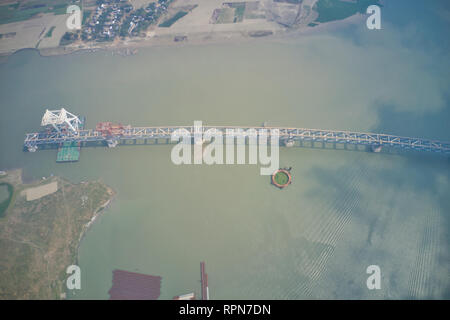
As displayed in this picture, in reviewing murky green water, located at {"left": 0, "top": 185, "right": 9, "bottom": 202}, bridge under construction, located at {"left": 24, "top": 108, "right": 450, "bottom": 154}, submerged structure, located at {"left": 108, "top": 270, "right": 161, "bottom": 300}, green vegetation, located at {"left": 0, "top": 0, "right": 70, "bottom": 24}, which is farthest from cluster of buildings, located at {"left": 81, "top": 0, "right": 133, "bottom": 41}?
submerged structure, located at {"left": 108, "top": 270, "right": 161, "bottom": 300}

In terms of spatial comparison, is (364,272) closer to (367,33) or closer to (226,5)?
(367,33)

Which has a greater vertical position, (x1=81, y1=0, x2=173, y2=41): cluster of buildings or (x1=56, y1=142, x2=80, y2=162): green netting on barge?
(x1=81, y1=0, x2=173, y2=41): cluster of buildings

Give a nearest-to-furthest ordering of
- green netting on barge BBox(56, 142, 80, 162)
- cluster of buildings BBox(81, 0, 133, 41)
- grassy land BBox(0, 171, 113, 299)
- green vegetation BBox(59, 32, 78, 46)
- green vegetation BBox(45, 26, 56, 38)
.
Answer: grassy land BBox(0, 171, 113, 299)
green netting on barge BBox(56, 142, 80, 162)
green vegetation BBox(59, 32, 78, 46)
cluster of buildings BBox(81, 0, 133, 41)
green vegetation BBox(45, 26, 56, 38)

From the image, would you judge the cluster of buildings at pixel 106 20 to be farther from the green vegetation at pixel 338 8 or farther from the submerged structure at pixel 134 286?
the submerged structure at pixel 134 286

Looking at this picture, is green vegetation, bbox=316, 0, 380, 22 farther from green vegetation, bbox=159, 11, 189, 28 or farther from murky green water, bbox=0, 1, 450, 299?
green vegetation, bbox=159, 11, 189, 28

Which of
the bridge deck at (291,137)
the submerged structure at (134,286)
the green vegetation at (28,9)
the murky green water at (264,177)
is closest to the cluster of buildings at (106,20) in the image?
the murky green water at (264,177)

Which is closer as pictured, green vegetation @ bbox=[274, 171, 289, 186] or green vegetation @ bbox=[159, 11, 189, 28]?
green vegetation @ bbox=[274, 171, 289, 186]
